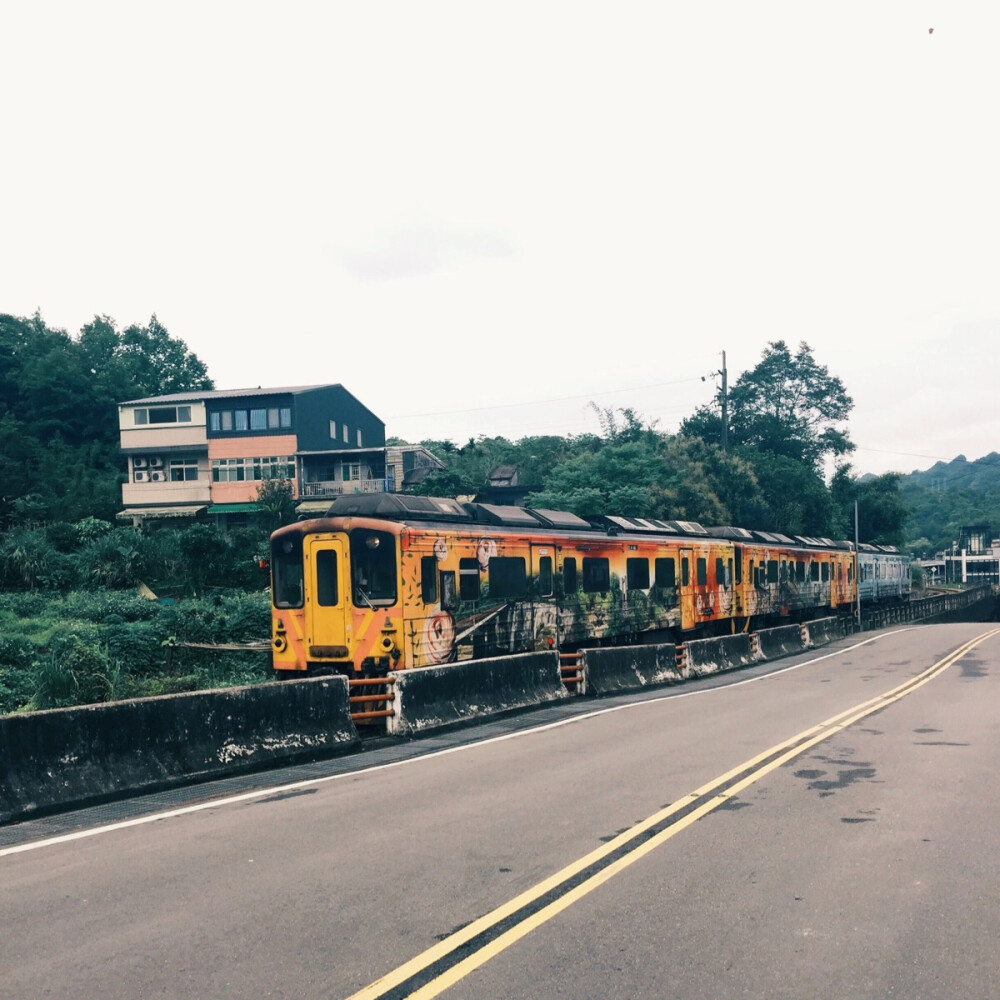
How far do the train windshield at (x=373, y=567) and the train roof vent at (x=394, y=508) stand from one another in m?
0.49

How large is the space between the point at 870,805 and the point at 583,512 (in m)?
46.4

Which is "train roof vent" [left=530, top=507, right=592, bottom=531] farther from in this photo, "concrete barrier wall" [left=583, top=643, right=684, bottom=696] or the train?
"concrete barrier wall" [left=583, top=643, right=684, bottom=696]

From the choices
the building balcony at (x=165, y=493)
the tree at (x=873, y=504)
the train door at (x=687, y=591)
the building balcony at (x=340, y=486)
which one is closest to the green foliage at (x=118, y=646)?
the train door at (x=687, y=591)

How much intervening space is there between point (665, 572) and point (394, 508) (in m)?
11.3

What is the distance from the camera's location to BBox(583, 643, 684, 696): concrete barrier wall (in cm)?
1900

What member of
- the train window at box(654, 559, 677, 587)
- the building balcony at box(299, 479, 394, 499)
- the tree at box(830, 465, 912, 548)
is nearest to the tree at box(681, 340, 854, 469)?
the tree at box(830, 465, 912, 548)

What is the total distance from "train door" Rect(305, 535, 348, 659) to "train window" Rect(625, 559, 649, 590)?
924 cm

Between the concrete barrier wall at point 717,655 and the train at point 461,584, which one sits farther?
the concrete barrier wall at point 717,655

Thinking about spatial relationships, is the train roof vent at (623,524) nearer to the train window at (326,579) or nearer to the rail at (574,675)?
the rail at (574,675)

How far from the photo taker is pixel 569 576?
2192cm

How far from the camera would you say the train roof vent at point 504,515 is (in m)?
19.9

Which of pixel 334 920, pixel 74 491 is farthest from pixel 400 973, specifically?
pixel 74 491

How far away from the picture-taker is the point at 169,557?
47688 millimetres

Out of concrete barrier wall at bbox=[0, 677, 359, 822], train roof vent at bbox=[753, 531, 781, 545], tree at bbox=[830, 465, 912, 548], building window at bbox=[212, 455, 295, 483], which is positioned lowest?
concrete barrier wall at bbox=[0, 677, 359, 822]
